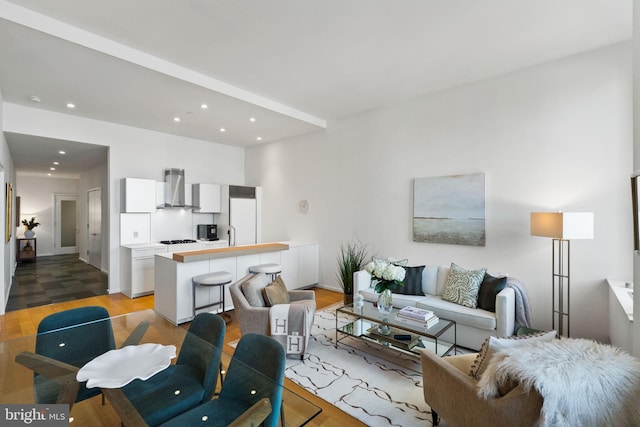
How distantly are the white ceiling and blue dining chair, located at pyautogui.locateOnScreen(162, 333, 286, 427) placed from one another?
8.82 feet

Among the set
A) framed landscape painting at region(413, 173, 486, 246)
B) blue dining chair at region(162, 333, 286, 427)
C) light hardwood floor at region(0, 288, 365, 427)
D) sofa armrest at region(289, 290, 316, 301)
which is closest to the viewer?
blue dining chair at region(162, 333, 286, 427)

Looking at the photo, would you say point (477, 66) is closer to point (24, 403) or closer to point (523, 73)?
point (523, 73)

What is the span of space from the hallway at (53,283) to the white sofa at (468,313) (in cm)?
527

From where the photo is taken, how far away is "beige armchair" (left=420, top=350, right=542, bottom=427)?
144 centimetres

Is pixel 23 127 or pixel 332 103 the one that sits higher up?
pixel 332 103

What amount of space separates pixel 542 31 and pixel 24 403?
4847mm

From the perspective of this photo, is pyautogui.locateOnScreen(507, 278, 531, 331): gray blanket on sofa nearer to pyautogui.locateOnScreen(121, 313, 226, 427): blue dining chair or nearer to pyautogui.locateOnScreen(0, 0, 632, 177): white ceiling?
pyautogui.locateOnScreen(0, 0, 632, 177): white ceiling

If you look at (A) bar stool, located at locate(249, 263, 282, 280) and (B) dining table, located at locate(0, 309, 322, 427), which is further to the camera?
(A) bar stool, located at locate(249, 263, 282, 280)

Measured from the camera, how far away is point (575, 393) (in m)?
1.28

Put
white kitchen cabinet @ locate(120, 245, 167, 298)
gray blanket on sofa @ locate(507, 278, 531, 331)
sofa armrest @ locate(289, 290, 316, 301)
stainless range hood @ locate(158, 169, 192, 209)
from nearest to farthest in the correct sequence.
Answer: gray blanket on sofa @ locate(507, 278, 531, 331), sofa armrest @ locate(289, 290, 316, 301), white kitchen cabinet @ locate(120, 245, 167, 298), stainless range hood @ locate(158, 169, 192, 209)

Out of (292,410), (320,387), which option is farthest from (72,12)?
(320,387)

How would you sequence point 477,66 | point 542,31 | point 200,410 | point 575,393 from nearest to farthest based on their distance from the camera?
1. point 575,393
2. point 200,410
3. point 542,31
4. point 477,66

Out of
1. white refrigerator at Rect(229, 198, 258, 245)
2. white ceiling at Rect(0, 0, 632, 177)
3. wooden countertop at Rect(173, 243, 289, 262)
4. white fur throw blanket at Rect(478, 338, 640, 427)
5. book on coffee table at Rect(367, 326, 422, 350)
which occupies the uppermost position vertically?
white ceiling at Rect(0, 0, 632, 177)

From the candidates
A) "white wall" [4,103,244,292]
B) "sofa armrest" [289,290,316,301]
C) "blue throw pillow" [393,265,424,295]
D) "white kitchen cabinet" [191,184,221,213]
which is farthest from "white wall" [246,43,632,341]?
"white wall" [4,103,244,292]
